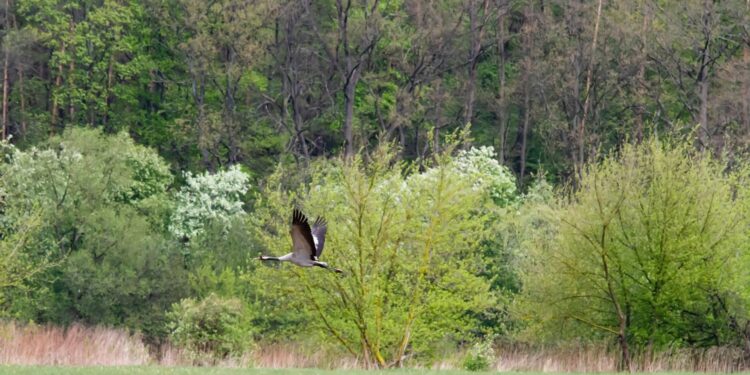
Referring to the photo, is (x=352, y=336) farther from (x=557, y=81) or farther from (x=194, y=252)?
(x=557, y=81)

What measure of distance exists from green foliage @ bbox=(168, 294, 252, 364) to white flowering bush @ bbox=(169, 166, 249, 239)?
648 inches

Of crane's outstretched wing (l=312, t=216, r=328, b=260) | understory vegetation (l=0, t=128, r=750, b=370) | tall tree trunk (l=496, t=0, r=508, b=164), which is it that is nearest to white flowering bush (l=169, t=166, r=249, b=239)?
understory vegetation (l=0, t=128, r=750, b=370)

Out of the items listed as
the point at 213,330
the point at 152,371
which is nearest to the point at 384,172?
the point at 213,330

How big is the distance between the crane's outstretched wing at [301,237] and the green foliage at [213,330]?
1388 centimetres

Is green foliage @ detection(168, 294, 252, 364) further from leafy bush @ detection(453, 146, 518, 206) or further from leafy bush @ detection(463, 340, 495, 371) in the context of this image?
leafy bush @ detection(453, 146, 518, 206)

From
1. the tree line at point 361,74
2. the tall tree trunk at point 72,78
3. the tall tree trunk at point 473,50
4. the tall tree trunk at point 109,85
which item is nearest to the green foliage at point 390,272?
the tree line at point 361,74

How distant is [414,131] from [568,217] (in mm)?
36700

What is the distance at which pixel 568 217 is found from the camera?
41.3 meters

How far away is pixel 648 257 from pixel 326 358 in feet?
32.6

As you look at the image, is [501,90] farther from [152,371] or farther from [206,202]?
[152,371]

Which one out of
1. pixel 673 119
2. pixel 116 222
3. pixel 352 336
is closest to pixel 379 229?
pixel 352 336

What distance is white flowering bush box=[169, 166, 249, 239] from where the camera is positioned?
60.8m

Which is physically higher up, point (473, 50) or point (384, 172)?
point (473, 50)

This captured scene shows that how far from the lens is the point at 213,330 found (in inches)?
1708
